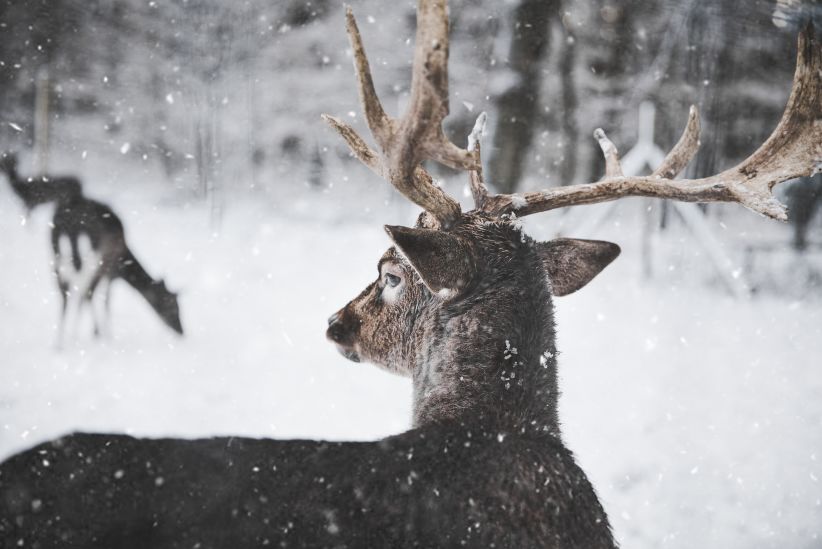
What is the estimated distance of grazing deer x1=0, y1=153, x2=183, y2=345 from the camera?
3971mm

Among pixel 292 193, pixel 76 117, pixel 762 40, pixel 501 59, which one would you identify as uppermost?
pixel 762 40

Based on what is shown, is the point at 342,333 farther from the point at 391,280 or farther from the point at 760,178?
the point at 760,178

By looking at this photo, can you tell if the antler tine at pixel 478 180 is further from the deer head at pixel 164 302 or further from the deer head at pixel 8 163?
the deer head at pixel 8 163

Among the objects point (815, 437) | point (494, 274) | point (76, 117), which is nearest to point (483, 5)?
point (76, 117)

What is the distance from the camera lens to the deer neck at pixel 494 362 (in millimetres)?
1476

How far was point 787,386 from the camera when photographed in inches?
181

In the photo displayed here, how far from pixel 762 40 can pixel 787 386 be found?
105 inches

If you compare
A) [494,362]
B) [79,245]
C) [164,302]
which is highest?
[79,245]

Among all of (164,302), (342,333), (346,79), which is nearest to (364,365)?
(164,302)

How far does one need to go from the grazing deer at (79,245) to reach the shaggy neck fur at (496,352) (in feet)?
10.7

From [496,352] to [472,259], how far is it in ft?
0.82

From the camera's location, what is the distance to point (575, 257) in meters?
1.91

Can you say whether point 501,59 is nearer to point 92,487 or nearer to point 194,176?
point 194,176

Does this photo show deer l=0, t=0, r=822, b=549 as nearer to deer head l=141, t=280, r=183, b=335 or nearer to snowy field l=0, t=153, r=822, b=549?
snowy field l=0, t=153, r=822, b=549
